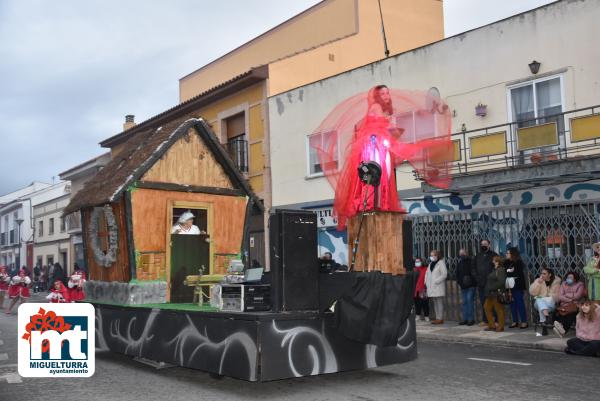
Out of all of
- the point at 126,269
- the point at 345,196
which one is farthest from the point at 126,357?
the point at 345,196

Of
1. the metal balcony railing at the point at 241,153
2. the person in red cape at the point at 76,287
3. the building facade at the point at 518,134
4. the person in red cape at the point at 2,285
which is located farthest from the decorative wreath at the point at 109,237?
the person in red cape at the point at 2,285

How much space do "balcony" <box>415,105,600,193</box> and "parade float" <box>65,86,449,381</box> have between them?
13.5 ft

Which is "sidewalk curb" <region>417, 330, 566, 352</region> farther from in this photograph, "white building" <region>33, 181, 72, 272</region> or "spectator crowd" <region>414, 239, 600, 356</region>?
"white building" <region>33, 181, 72, 272</region>

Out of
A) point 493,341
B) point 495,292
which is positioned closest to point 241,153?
point 495,292

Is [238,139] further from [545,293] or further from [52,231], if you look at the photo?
[52,231]

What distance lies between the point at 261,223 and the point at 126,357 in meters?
12.3

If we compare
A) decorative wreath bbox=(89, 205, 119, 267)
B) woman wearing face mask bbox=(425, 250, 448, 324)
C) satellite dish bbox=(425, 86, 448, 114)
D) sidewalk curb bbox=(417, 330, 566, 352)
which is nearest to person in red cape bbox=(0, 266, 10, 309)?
decorative wreath bbox=(89, 205, 119, 267)

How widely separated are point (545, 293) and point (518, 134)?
3635 millimetres

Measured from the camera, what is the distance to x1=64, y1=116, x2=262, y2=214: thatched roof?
31.7 ft

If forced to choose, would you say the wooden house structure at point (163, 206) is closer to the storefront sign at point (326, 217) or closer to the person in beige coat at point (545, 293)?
the person in beige coat at point (545, 293)

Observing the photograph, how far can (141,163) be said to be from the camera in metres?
9.78

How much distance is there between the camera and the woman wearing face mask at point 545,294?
12578 millimetres

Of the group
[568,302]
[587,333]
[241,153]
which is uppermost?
[241,153]

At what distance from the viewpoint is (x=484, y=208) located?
15.2 metres
